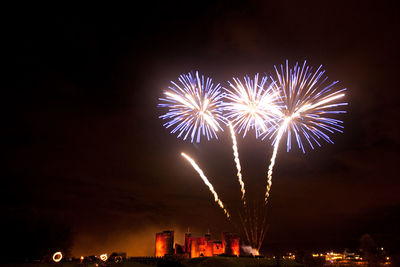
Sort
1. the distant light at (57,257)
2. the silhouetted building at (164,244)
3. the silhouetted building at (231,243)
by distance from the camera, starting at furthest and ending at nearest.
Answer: the silhouetted building at (164,244), the silhouetted building at (231,243), the distant light at (57,257)

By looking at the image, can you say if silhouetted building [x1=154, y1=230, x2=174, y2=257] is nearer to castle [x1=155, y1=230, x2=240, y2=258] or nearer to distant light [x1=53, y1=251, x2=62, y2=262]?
castle [x1=155, y1=230, x2=240, y2=258]

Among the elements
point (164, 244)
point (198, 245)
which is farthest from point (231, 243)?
point (164, 244)

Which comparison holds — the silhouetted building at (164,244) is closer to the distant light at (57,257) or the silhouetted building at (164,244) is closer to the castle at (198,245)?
the castle at (198,245)

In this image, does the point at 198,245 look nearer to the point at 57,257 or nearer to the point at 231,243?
the point at 231,243

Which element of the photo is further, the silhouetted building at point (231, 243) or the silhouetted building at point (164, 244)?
the silhouetted building at point (164, 244)

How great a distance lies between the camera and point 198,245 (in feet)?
266

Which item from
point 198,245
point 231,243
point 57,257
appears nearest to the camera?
point 57,257

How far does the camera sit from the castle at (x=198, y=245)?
78812mm

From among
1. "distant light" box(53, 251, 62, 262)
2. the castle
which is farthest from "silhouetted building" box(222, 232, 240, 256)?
"distant light" box(53, 251, 62, 262)

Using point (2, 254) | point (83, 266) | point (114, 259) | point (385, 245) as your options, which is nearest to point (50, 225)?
point (2, 254)

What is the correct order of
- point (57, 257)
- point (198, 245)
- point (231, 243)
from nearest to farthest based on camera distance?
point (57, 257)
point (231, 243)
point (198, 245)

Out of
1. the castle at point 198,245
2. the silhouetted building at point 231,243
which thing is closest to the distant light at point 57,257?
the castle at point 198,245

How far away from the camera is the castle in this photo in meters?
78.8

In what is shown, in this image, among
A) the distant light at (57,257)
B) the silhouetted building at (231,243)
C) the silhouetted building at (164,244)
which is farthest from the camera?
the silhouetted building at (164,244)
